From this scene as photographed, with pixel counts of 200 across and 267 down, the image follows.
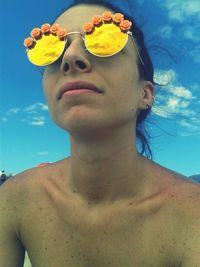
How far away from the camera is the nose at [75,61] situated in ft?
10.0

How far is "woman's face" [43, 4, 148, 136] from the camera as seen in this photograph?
119 inches

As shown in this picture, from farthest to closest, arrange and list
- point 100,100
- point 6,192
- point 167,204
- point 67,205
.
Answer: point 6,192 → point 67,205 → point 167,204 → point 100,100

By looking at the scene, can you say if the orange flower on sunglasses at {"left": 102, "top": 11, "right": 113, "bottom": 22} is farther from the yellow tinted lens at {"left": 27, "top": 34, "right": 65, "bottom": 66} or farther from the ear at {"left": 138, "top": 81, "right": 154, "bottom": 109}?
the ear at {"left": 138, "top": 81, "right": 154, "bottom": 109}

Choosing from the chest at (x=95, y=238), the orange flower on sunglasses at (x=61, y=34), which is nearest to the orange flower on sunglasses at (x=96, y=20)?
the orange flower on sunglasses at (x=61, y=34)

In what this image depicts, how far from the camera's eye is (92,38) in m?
3.18

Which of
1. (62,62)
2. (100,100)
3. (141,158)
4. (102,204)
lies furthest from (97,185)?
(62,62)

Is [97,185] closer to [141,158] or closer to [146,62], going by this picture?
[141,158]

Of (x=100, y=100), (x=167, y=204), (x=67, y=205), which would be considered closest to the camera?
(x=100, y=100)

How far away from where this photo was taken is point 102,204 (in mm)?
3586

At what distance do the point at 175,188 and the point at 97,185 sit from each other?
65 centimetres

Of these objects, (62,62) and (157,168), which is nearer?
(62,62)

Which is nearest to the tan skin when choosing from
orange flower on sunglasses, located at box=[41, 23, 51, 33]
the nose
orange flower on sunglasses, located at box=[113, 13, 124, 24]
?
the nose

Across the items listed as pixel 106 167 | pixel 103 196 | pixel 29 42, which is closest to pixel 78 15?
pixel 29 42

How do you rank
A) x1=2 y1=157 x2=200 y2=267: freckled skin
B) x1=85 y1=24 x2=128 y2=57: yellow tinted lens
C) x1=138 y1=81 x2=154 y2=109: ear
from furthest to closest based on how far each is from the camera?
x1=138 y1=81 x2=154 y2=109: ear < x1=2 y1=157 x2=200 y2=267: freckled skin < x1=85 y1=24 x2=128 y2=57: yellow tinted lens
